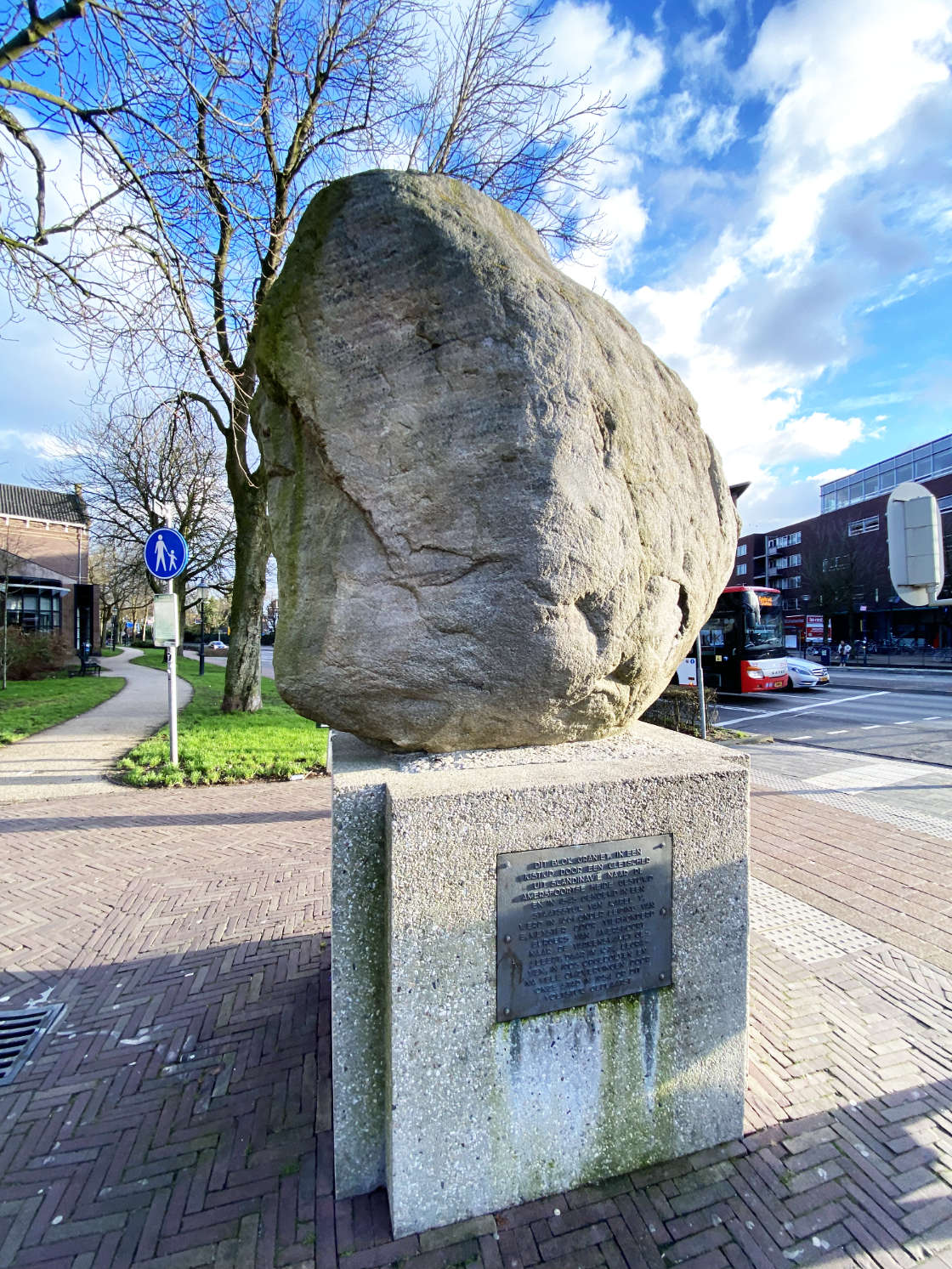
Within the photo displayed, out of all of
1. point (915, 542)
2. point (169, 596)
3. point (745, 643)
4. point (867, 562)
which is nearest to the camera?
point (915, 542)

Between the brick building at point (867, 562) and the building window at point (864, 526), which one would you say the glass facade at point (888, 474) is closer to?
the brick building at point (867, 562)

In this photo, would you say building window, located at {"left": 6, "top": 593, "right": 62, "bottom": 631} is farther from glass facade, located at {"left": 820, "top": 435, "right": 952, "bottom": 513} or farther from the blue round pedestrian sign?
glass facade, located at {"left": 820, "top": 435, "right": 952, "bottom": 513}

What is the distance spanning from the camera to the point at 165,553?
26.0 feet

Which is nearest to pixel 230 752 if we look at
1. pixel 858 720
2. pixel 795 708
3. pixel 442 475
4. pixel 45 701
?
pixel 442 475

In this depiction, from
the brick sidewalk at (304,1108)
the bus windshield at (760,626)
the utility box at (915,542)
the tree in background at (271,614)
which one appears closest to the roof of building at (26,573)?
the tree in background at (271,614)

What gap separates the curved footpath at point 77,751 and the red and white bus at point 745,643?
43.7 feet

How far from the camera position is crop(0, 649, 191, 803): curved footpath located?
24.6ft

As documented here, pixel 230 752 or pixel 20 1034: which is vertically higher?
pixel 230 752

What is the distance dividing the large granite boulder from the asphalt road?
1018 centimetres

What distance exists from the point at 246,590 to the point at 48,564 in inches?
1231

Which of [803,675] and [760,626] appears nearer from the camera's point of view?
[760,626]

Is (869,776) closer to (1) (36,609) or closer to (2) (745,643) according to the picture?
(2) (745,643)

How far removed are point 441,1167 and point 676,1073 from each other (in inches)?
36.9

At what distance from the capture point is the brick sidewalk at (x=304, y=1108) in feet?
6.66
